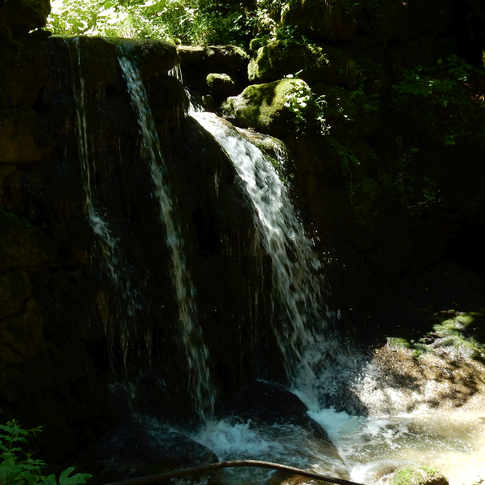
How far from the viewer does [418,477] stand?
15.1 ft

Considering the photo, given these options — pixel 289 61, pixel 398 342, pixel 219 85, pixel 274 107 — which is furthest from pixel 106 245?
pixel 289 61

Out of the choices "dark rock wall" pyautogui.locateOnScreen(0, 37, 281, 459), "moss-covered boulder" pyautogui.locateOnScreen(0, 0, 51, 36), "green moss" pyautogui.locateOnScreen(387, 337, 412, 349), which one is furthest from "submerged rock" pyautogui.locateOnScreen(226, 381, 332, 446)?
"moss-covered boulder" pyautogui.locateOnScreen(0, 0, 51, 36)

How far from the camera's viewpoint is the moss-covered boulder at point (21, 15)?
5520mm

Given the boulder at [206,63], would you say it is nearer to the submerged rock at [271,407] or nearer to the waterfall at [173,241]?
the waterfall at [173,241]

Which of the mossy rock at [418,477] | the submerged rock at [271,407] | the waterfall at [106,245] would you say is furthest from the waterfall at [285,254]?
the mossy rock at [418,477]

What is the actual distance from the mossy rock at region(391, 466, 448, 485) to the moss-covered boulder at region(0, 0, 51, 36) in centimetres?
547

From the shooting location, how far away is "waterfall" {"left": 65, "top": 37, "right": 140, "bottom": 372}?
570 centimetres

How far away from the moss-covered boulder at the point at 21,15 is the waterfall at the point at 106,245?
0.35 metres

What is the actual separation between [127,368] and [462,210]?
20.9ft

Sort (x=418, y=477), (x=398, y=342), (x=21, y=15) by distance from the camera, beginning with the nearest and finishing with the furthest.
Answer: (x=418, y=477) < (x=21, y=15) < (x=398, y=342)

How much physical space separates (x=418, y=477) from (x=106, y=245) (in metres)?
3.61

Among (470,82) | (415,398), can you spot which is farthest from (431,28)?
(415,398)

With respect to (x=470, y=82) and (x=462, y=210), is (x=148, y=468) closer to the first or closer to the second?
(x=462, y=210)

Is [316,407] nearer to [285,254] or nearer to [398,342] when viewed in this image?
[398,342]
